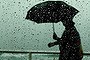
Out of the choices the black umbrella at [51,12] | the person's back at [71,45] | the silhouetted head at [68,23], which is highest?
the black umbrella at [51,12]

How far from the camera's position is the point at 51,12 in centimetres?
557

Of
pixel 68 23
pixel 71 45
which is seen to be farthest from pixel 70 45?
pixel 68 23

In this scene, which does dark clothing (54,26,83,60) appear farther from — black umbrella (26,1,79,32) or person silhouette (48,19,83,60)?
black umbrella (26,1,79,32)

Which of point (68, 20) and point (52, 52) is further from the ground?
point (68, 20)

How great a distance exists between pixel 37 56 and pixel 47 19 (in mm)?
904

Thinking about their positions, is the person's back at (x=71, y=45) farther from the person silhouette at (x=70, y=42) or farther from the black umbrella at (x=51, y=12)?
the black umbrella at (x=51, y=12)

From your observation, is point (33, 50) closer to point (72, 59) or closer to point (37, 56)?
point (37, 56)

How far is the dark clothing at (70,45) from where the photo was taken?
5.46 metres

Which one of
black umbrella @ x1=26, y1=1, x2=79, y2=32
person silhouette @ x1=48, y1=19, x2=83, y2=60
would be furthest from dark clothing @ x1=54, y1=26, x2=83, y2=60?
black umbrella @ x1=26, y1=1, x2=79, y2=32

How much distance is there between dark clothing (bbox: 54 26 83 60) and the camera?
5457mm

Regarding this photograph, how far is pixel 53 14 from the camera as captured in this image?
555 cm

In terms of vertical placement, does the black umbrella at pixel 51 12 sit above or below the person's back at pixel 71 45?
above

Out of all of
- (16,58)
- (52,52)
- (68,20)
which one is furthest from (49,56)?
(68,20)

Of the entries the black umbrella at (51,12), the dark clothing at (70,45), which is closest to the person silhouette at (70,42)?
the dark clothing at (70,45)
